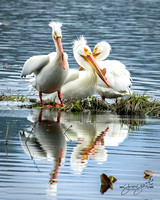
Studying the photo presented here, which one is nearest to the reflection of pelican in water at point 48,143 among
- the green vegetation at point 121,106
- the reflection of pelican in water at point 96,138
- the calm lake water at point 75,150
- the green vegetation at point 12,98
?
the calm lake water at point 75,150

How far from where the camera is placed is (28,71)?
898cm

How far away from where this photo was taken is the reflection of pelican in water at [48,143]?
5.46 m

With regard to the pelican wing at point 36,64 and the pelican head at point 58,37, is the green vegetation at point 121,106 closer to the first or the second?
the pelican wing at point 36,64

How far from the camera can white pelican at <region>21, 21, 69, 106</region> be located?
8539 millimetres

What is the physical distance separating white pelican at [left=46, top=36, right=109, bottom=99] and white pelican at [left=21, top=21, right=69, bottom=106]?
0.20 metres

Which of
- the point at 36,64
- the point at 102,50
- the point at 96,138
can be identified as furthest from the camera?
the point at 102,50

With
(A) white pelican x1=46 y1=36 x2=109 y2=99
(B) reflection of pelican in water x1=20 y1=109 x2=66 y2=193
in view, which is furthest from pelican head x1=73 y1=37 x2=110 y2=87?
(B) reflection of pelican in water x1=20 y1=109 x2=66 y2=193

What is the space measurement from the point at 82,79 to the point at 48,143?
9.49ft

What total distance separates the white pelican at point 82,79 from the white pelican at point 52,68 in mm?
203

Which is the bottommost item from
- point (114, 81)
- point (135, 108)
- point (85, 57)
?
point (135, 108)

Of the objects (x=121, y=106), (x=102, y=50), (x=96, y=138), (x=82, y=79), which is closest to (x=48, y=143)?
(x=96, y=138)

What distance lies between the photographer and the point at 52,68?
8594 mm

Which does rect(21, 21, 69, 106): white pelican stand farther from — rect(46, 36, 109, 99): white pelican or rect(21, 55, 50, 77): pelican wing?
rect(46, 36, 109, 99): white pelican

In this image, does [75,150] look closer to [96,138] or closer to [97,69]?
[96,138]
